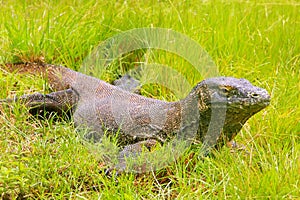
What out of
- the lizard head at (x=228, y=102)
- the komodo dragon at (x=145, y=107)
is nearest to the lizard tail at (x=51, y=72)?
the komodo dragon at (x=145, y=107)

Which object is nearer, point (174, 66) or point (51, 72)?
point (174, 66)

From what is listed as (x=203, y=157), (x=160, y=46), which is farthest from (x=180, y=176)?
(x=160, y=46)

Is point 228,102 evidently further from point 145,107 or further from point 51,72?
point 51,72

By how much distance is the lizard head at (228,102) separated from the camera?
14.1ft

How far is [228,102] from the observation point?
14.4ft

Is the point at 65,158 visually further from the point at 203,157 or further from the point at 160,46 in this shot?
the point at 160,46

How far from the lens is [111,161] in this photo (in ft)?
14.7

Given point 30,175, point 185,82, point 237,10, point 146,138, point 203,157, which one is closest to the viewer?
point 30,175

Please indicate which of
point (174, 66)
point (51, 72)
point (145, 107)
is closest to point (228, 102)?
point (145, 107)

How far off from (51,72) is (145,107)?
1.29m

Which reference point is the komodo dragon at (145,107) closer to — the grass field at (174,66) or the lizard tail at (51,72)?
the lizard tail at (51,72)

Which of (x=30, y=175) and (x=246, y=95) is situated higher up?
(x=246, y=95)

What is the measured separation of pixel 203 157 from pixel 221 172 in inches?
11.8

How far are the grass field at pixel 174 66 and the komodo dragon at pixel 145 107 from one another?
0.63 ft
